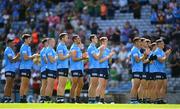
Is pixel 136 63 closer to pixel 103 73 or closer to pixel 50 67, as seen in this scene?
pixel 103 73

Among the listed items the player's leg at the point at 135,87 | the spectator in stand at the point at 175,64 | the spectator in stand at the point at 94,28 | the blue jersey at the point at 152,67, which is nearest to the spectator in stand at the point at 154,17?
the spectator in stand at the point at 94,28

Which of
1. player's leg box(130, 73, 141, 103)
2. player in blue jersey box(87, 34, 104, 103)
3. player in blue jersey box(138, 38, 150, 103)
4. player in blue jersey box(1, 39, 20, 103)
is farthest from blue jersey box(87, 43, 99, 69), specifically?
player in blue jersey box(1, 39, 20, 103)

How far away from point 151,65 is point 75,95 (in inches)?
116

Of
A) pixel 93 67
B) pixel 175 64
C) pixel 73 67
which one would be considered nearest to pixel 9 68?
pixel 73 67

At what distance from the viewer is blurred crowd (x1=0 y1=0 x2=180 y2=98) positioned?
104 ft

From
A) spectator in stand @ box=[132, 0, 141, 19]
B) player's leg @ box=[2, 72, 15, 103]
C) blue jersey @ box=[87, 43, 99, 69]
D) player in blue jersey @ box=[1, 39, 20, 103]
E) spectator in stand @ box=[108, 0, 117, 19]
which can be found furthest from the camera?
spectator in stand @ box=[108, 0, 117, 19]

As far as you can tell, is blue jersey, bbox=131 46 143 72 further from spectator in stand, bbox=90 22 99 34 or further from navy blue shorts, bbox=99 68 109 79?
spectator in stand, bbox=90 22 99 34

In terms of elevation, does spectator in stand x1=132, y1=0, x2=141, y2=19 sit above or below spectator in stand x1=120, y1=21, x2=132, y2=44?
above

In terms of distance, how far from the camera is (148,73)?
953 inches

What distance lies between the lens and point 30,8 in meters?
38.6

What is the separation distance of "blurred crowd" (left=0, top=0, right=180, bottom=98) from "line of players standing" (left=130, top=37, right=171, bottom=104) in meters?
6.02

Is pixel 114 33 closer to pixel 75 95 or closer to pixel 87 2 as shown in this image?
pixel 87 2

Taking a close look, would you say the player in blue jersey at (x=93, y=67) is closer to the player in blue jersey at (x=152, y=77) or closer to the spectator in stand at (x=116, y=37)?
the player in blue jersey at (x=152, y=77)

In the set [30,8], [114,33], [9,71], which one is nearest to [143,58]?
[9,71]
